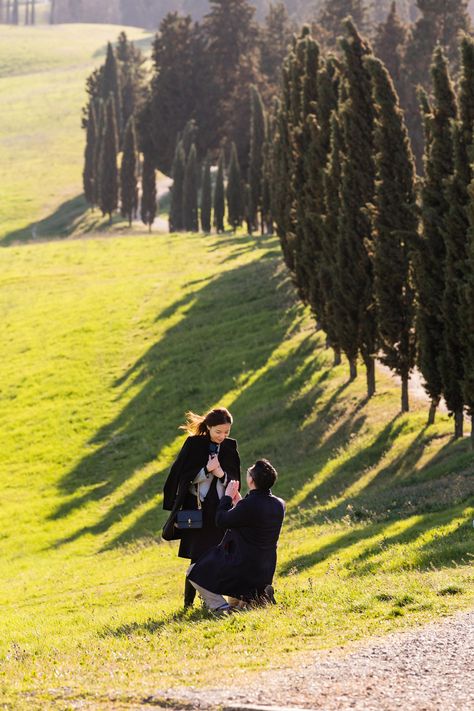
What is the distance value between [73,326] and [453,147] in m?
34.5

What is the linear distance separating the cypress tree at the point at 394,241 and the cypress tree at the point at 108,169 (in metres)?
76.9

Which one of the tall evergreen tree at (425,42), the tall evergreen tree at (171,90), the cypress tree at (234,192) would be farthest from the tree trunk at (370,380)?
the tall evergreen tree at (171,90)

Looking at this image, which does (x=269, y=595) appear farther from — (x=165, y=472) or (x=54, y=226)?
(x=54, y=226)

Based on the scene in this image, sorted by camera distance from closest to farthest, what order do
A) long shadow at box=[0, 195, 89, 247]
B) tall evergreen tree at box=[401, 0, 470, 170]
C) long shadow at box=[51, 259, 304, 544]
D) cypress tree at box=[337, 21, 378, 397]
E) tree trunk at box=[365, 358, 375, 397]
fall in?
cypress tree at box=[337, 21, 378, 397], tree trunk at box=[365, 358, 375, 397], long shadow at box=[51, 259, 304, 544], tall evergreen tree at box=[401, 0, 470, 170], long shadow at box=[0, 195, 89, 247]

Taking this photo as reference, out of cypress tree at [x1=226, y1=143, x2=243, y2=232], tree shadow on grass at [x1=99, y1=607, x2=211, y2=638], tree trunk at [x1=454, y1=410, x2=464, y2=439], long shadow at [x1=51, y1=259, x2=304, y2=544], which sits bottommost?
long shadow at [x1=51, y1=259, x2=304, y2=544]

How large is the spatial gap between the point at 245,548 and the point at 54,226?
106167mm

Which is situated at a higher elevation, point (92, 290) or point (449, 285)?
point (449, 285)

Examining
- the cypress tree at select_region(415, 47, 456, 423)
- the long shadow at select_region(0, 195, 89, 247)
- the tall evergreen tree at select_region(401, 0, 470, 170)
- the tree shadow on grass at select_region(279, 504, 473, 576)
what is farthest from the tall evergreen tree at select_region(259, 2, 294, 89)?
the tree shadow on grass at select_region(279, 504, 473, 576)

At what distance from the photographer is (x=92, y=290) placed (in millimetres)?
67562

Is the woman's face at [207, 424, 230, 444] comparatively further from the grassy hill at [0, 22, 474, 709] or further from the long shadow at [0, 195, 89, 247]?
the long shadow at [0, 195, 89, 247]

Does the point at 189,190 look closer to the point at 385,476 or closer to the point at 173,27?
the point at 173,27

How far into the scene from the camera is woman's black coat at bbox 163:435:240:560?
566 inches

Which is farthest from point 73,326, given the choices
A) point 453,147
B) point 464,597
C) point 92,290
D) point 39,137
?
point 39,137

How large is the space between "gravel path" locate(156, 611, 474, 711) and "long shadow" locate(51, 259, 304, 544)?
67.2ft
